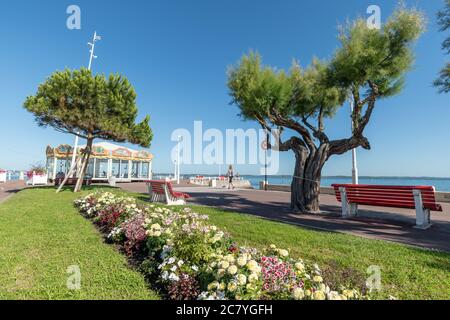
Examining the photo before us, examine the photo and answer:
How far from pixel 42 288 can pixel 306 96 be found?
9.72 m

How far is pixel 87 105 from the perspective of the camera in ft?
46.1

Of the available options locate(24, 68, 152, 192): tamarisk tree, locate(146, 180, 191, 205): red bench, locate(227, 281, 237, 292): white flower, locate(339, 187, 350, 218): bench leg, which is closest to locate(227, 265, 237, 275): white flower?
locate(227, 281, 237, 292): white flower

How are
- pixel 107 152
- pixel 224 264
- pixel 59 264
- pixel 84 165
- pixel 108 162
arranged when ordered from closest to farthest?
pixel 224 264 < pixel 59 264 < pixel 84 165 < pixel 107 152 < pixel 108 162

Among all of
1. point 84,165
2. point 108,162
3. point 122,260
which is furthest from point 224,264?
point 108,162

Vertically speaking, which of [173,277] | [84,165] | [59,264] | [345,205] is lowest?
[59,264]

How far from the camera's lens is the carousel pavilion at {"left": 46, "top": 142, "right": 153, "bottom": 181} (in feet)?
84.1

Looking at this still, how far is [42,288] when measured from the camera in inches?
115

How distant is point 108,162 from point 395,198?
92.7 feet

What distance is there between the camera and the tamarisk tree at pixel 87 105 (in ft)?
44.4

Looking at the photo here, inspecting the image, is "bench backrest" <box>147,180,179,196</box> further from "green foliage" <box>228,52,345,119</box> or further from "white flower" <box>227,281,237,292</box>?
"white flower" <box>227,281,237,292</box>

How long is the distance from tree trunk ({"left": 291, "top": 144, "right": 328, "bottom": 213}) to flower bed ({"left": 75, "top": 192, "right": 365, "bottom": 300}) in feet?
18.3

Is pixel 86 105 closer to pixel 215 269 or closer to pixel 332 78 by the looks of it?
pixel 332 78

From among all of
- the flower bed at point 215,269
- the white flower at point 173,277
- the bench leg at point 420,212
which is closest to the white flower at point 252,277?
the flower bed at point 215,269

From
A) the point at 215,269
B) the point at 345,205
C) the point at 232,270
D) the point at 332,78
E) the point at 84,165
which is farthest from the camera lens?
the point at 84,165
